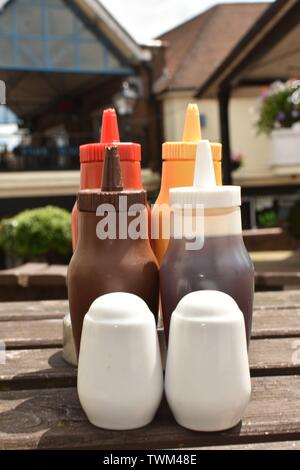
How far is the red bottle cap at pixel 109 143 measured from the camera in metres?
1.07

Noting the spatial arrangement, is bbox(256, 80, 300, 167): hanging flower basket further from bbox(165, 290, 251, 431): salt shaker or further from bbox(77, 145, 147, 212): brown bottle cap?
bbox(165, 290, 251, 431): salt shaker

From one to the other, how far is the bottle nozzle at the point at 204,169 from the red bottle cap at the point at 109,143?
166mm

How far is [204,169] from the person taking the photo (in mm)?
944

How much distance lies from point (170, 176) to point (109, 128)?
6.5 inches

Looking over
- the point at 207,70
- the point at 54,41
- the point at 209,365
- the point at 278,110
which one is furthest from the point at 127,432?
the point at 207,70

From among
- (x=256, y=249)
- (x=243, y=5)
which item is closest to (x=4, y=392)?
(x=256, y=249)

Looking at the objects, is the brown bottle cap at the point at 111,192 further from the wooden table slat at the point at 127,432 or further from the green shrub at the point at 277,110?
the green shrub at the point at 277,110

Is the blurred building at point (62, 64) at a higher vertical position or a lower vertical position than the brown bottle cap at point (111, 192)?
higher

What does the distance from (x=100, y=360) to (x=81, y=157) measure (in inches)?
17.6

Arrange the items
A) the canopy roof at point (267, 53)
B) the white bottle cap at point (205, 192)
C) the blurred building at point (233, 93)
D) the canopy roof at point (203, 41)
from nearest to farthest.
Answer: the white bottle cap at point (205, 192) < the canopy roof at point (267, 53) < the blurred building at point (233, 93) < the canopy roof at point (203, 41)

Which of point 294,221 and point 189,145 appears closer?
point 189,145

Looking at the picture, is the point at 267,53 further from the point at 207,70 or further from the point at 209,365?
the point at 207,70

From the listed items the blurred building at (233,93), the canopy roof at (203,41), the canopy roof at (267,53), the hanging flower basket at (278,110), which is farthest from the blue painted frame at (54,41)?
the hanging flower basket at (278,110)

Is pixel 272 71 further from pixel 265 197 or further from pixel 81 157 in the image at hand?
pixel 81 157
